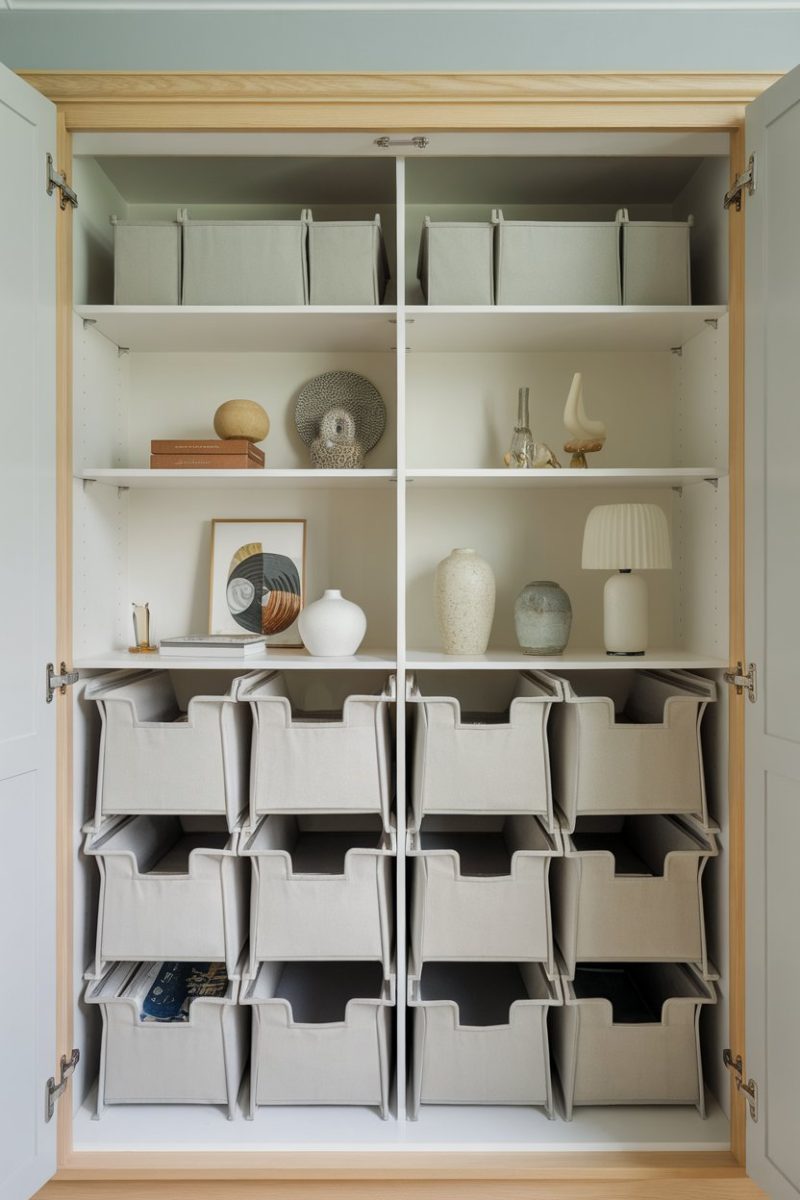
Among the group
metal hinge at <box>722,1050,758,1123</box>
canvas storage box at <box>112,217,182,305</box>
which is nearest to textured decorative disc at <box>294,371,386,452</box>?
canvas storage box at <box>112,217,182,305</box>

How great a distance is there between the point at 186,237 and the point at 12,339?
0.54 metres

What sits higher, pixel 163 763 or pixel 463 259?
pixel 463 259

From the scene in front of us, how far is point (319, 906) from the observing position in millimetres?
1869

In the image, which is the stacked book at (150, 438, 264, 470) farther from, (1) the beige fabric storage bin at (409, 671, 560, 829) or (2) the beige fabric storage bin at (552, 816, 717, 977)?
(2) the beige fabric storage bin at (552, 816, 717, 977)

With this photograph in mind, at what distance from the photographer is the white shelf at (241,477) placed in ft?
6.24

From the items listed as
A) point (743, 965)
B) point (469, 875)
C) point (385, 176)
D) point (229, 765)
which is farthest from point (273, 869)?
point (385, 176)

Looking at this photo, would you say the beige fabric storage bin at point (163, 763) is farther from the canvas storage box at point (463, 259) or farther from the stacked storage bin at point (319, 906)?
the canvas storage box at point (463, 259)

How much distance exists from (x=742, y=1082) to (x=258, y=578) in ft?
5.49

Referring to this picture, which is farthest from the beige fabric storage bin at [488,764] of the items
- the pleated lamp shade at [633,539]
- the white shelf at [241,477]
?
the white shelf at [241,477]

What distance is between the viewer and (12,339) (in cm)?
163

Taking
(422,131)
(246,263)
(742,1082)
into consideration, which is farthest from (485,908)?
(422,131)

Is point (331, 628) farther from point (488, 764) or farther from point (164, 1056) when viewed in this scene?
point (164, 1056)

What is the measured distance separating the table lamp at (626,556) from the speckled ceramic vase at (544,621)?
0.35 ft

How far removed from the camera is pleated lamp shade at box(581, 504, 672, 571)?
75.1 inches
